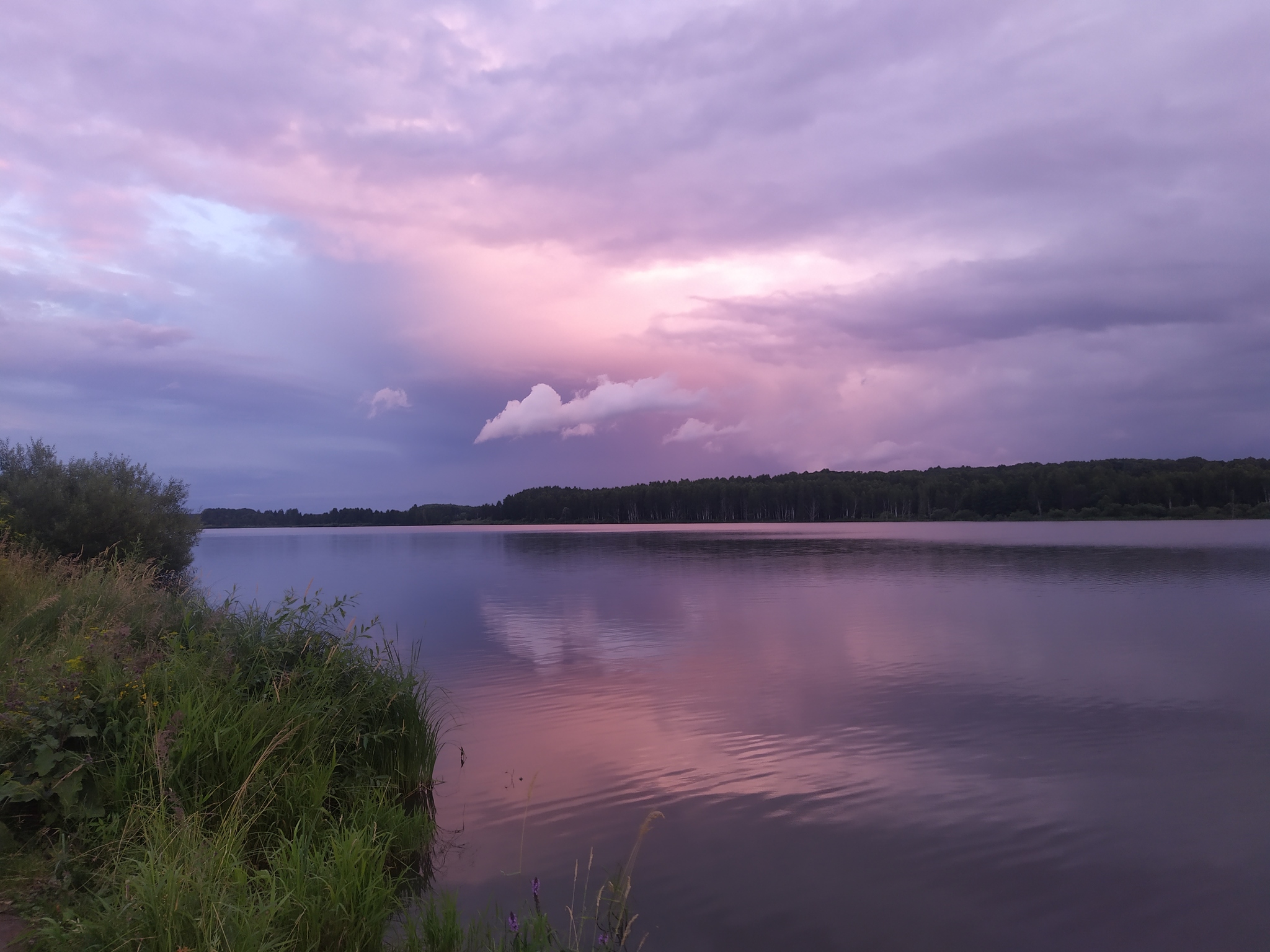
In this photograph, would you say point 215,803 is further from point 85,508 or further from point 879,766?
point 85,508

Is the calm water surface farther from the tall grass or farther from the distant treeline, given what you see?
the distant treeline

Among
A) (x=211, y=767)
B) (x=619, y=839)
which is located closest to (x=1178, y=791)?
(x=619, y=839)

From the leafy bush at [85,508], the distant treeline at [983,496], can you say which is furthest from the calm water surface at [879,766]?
the distant treeline at [983,496]

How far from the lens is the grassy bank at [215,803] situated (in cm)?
508

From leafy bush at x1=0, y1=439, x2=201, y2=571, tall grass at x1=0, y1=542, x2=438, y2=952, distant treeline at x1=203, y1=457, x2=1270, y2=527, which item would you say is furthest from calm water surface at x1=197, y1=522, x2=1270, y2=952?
distant treeline at x1=203, y1=457, x2=1270, y2=527

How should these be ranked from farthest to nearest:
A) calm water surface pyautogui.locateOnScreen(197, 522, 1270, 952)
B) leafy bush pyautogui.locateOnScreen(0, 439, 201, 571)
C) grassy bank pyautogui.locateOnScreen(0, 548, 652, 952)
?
1. leafy bush pyautogui.locateOnScreen(0, 439, 201, 571)
2. calm water surface pyautogui.locateOnScreen(197, 522, 1270, 952)
3. grassy bank pyautogui.locateOnScreen(0, 548, 652, 952)

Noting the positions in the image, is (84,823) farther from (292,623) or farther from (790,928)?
(790,928)

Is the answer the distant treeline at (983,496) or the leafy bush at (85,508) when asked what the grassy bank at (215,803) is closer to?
the leafy bush at (85,508)

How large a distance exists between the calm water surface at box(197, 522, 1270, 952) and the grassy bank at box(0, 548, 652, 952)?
99 cm

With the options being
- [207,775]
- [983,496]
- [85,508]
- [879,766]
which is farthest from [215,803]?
[983,496]

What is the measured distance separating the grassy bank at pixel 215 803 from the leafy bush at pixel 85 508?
41.1 feet

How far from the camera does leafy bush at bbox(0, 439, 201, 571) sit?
20938mm

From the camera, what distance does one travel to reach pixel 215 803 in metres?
6.98

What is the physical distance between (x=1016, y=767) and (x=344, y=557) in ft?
226
